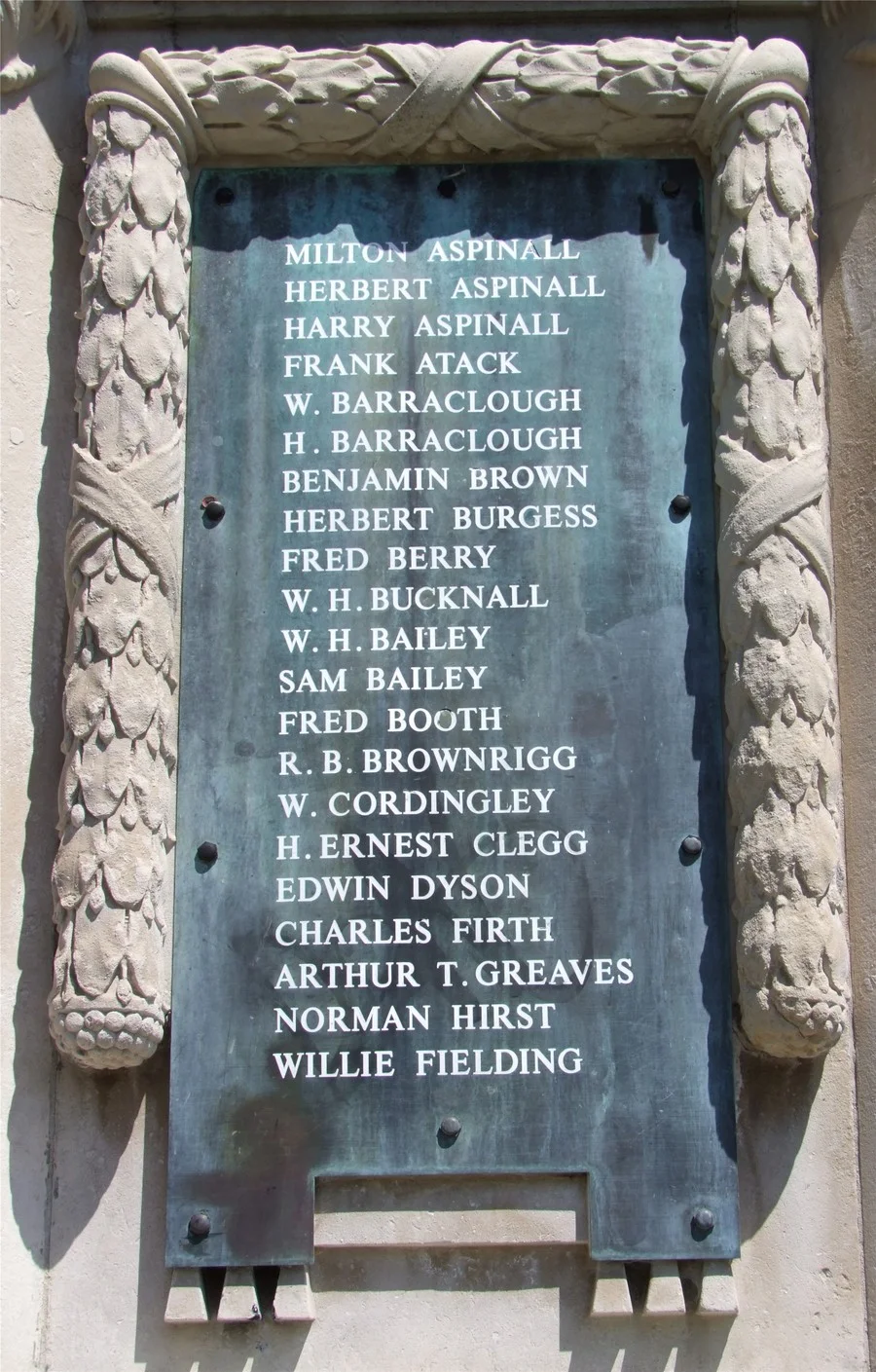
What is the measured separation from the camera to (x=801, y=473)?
21.5 feet

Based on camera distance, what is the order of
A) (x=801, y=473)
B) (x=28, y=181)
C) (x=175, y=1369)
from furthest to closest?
(x=28, y=181)
(x=801, y=473)
(x=175, y=1369)

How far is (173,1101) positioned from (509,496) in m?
2.43

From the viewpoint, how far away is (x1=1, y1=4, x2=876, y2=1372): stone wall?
240 inches

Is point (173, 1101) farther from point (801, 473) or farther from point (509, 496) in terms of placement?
point (801, 473)

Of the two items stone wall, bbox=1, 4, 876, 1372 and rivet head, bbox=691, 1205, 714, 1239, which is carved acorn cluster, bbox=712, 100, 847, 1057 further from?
rivet head, bbox=691, 1205, 714, 1239

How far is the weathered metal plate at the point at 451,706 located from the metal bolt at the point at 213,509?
29mm

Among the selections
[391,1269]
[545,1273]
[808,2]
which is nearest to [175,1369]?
[391,1269]

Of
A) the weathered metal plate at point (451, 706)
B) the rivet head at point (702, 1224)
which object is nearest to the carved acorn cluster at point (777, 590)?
the weathered metal plate at point (451, 706)

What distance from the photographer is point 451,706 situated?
21.6 feet

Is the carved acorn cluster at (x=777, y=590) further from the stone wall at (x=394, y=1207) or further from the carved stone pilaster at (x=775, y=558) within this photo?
the stone wall at (x=394, y=1207)

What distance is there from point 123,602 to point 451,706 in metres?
1.20

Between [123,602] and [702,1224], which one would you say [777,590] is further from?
[123,602]

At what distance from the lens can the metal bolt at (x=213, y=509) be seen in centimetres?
679

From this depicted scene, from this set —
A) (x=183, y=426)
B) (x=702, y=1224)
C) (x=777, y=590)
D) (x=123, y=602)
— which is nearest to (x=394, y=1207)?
(x=702, y=1224)
